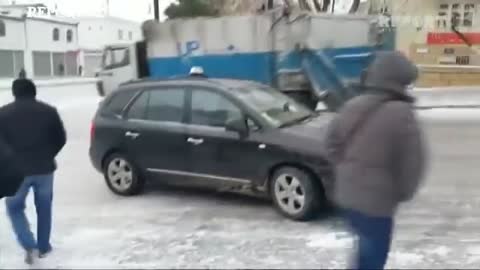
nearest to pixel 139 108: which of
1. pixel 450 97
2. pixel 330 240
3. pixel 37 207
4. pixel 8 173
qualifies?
pixel 37 207

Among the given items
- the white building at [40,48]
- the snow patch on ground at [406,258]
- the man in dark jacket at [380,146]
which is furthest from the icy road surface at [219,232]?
the white building at [40,48]

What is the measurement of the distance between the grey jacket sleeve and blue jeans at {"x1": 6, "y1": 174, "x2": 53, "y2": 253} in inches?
129

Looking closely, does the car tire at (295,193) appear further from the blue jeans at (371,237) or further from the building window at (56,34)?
the building window at (56,34)

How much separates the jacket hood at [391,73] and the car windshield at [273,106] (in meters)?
3.87

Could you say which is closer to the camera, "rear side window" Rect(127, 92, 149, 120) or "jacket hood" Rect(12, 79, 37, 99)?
"jacket hood" Rect(12, 79, 37, 99)

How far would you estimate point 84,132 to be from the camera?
1648 centimetres

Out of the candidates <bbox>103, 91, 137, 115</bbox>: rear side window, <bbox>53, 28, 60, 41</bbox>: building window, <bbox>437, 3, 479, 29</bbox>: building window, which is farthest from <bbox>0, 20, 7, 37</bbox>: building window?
<bbox>103, 91, 137, 115</bbox>: rear side window

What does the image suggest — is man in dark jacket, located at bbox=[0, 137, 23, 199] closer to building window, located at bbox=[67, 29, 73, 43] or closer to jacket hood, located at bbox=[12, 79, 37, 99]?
jacket hood, located at bbox=[12, 79, 37, 99]

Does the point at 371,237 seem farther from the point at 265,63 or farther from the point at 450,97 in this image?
the point at 450,97

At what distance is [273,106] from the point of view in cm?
852

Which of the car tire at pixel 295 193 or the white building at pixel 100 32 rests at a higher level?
the white building at pixel 100 32

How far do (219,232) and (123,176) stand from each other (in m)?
2.32

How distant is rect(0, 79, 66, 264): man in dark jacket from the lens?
6023mm

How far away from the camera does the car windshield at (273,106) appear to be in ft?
26.8
